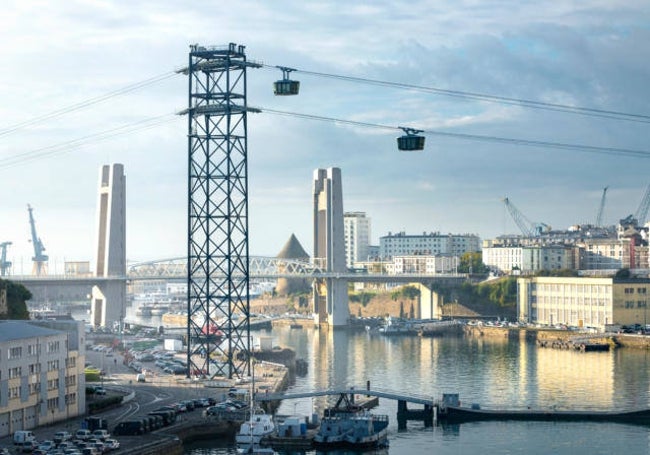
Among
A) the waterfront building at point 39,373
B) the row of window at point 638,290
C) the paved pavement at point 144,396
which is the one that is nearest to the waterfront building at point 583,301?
the row of window at point 638,290

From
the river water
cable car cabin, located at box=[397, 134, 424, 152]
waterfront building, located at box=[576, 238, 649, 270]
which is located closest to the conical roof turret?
waterfront building, located at box=[576, 238, 649, 270]

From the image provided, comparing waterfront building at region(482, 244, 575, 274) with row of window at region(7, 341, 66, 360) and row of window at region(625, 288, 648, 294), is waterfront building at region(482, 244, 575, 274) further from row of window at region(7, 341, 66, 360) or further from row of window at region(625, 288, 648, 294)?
row of window at region(7, 341, 66, 360)

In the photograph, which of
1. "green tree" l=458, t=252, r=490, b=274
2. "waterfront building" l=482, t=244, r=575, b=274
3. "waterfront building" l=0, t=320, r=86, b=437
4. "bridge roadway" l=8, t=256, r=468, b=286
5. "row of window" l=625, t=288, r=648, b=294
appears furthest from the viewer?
"green tree" l=458, t=252, r=490, b=274

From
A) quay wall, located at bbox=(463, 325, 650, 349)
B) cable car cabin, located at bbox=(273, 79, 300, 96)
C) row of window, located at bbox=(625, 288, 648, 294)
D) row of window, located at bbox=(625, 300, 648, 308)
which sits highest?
cable car cabin, located at bbox=(273, 79, 300, 96)

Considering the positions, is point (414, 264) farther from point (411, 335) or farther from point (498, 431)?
point (498, 431)

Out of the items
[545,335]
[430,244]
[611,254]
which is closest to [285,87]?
[545,335]

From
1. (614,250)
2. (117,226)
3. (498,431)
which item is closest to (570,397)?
(498,431)
